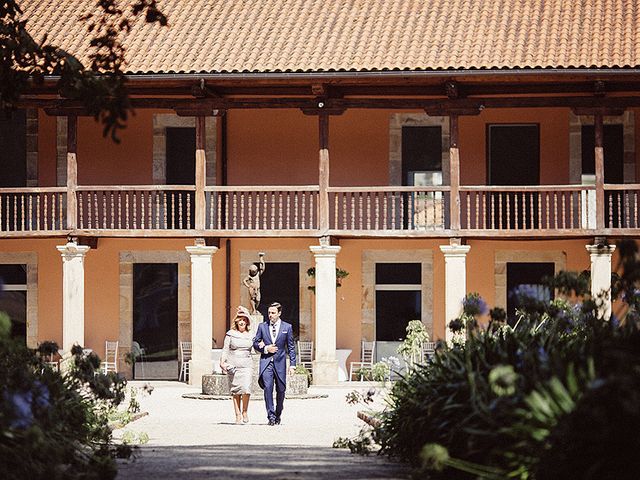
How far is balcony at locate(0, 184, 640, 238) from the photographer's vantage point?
24.4 meters

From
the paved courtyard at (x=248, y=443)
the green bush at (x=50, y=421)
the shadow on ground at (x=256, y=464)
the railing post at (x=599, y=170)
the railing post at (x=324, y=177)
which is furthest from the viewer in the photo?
the railing post at (x=324, y=177)

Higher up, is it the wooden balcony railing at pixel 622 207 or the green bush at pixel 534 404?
the wooden balcony railing at pixel 622 207

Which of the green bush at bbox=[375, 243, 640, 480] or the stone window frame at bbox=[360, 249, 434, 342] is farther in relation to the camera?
the stone window frame at bbox=[360, 249, 434, 342]

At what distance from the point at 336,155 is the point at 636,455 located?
20.8 m

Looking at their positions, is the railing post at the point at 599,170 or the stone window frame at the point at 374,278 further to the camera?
the stone window frame at the point at 374,278

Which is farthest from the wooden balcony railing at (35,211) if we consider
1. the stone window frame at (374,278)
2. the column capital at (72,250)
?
the stone window frame at (374,278)

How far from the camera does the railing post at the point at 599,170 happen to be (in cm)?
2409

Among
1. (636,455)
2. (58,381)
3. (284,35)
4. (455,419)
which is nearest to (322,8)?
(284,35)

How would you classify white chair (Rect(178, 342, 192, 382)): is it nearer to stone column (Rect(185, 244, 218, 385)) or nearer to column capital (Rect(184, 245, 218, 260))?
stone column (Rect(185, 244, 218, 385))

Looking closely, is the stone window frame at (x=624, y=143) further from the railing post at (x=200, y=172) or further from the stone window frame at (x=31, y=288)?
the stone window frame at (x=31, y=288)

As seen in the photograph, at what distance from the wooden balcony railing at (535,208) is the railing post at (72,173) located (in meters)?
6.55

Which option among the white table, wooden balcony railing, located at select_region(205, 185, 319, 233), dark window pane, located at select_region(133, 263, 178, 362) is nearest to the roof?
wooden balcony railing, located at select_region(205, 185, 319, 233)

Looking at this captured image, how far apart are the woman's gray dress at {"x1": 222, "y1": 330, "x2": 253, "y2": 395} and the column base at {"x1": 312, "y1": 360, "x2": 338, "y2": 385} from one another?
8.08 metres

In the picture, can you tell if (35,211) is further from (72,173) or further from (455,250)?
(455,250)
